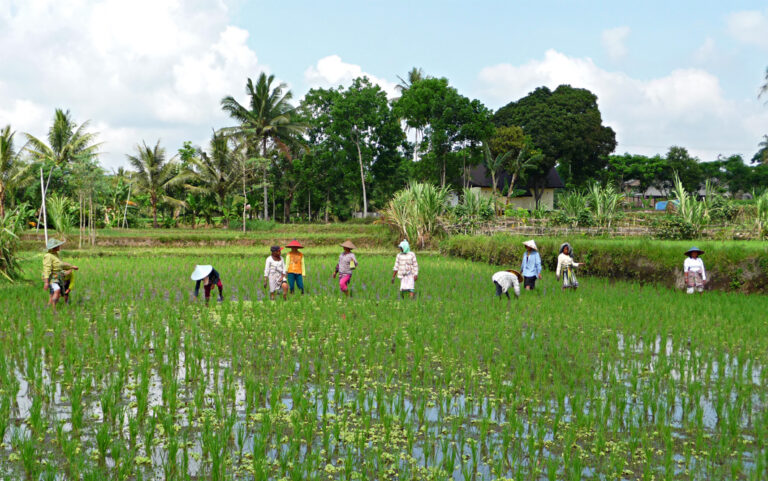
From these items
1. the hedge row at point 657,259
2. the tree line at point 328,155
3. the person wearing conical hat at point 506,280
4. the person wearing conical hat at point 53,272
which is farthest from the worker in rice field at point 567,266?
the tree line at point 328,155

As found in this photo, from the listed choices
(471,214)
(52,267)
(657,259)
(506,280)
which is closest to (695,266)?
(657,259)

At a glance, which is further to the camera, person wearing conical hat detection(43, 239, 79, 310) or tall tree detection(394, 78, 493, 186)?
tall tree detection(394, 78, 493, 186)

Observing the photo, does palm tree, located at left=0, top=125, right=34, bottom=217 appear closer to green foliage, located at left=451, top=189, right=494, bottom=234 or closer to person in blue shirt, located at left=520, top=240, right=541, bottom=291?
green foliage, located at left=451, top=189, right=494, bottom=234

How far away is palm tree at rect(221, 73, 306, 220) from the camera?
32.4 m

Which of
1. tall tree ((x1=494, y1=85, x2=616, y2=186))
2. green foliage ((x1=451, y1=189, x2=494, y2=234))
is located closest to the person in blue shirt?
green foliage ((x1=451, y1=189, x2=494, y2=234))

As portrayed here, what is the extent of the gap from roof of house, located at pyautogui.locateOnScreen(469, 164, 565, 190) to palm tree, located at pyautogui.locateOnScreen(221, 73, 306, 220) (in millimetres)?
13140

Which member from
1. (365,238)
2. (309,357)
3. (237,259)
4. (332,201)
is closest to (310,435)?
(309,357)

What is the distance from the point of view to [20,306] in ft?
28.3

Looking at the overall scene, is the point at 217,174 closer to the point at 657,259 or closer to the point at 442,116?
the point at 442,116

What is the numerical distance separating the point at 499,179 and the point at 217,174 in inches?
797

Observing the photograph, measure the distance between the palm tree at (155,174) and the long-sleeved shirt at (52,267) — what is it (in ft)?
80.5

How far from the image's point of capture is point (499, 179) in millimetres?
42562

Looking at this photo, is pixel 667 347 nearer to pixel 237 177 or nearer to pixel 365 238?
pixel 365 238

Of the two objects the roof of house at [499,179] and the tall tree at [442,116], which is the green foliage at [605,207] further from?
the roof of house at [499,179]
